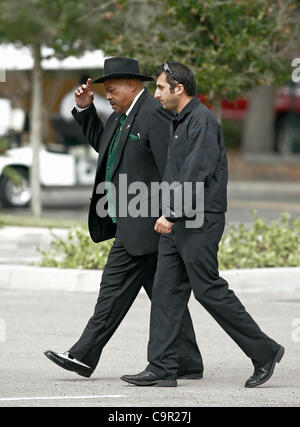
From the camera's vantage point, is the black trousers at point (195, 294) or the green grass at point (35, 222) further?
the green grass at point (35, 222)

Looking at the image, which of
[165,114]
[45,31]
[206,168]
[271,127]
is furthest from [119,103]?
[271,127]

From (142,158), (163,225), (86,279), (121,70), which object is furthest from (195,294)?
(86,279)

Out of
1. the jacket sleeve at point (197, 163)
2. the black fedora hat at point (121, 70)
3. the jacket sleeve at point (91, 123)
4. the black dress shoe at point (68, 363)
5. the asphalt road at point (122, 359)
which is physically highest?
the black fedora hat at point (121, 70)

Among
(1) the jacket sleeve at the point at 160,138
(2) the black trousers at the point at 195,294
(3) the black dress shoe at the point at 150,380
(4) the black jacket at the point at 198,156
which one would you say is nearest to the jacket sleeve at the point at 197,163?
(4) the black jacket at the point at 198,156

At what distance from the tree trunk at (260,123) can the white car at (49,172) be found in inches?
436

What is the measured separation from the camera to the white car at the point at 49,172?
65.9 feet

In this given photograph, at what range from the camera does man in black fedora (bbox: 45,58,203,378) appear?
7223 millimetres

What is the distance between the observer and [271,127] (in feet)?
103

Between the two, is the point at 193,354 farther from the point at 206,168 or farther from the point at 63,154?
the point at 63,154

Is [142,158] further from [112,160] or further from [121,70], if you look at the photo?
[121,70]

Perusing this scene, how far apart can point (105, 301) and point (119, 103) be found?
1.16m

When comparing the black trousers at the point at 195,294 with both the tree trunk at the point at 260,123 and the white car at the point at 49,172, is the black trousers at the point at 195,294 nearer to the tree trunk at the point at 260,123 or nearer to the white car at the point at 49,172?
the white car at the point at 49,172

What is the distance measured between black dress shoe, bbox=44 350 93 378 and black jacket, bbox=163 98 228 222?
109 centimetres

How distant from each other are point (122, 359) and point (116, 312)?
2.67ft
